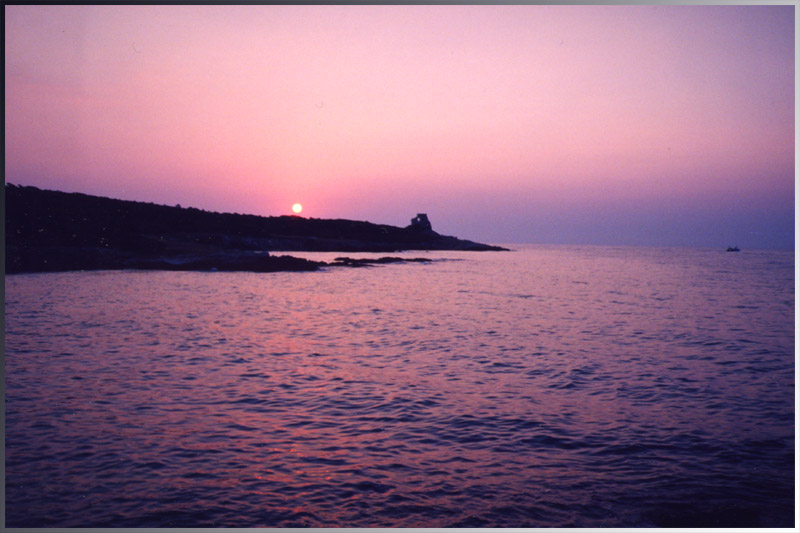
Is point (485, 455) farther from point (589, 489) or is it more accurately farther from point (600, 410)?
point (600, 410)

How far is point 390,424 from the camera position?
11.6 m

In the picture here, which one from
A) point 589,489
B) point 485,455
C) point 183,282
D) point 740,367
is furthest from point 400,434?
point 183,282

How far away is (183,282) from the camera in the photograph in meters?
44.8

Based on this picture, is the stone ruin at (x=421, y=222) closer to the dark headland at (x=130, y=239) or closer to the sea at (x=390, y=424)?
the dark headland at (x=130, y=239)

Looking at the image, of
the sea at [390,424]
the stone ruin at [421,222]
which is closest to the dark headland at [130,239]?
the sea at [390,424]

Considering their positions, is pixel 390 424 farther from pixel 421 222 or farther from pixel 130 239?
pixel 421 222

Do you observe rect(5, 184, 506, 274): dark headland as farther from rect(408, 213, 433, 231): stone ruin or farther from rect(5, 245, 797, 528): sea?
rect(408, 213, 433, 231): stone ruin

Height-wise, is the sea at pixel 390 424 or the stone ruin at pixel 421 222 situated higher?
the stone ruin at pixel 421 222

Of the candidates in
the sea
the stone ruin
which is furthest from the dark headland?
the stone ruin

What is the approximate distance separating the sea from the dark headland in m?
29.9

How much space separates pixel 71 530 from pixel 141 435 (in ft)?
13.5

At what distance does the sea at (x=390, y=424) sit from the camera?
802cm

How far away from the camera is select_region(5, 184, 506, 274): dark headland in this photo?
5350 cm

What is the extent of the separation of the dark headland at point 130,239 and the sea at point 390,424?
29941 mm
